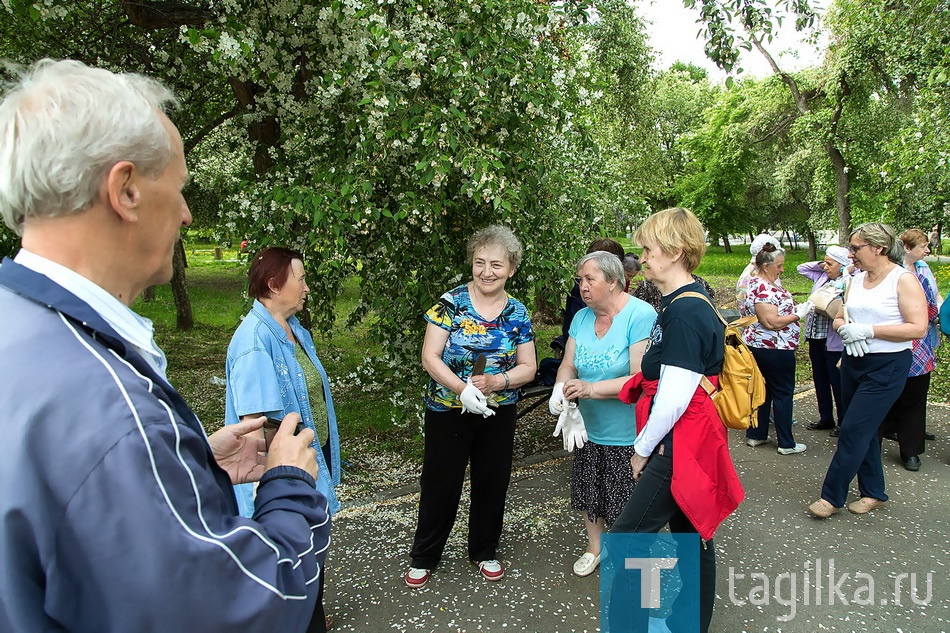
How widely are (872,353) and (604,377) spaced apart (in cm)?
204

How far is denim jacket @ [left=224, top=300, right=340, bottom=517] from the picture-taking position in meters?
2.50

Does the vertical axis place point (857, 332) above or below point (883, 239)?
below

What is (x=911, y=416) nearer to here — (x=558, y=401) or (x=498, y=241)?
(x=558, y=401)

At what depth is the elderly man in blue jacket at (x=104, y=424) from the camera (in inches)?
33.9

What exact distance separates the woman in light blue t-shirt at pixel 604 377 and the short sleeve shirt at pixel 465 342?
359mm

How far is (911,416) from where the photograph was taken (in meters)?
4.77

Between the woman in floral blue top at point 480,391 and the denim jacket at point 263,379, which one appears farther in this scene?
the woman in floral blue top at point 480,391

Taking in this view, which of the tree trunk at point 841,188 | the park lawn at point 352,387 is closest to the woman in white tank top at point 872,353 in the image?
the park lawn at point 352,387

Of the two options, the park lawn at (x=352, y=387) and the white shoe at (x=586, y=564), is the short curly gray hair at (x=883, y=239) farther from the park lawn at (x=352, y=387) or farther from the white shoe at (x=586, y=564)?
the white shoe at (x=586, y=564)

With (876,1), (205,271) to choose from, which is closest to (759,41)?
(876,1)

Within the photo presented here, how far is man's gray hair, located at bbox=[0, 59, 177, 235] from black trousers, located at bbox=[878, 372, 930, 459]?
5.36 metres

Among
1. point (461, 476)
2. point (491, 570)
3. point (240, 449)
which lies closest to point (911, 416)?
point (491, 570)

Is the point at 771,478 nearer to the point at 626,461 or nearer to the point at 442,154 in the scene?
the point at 626,461

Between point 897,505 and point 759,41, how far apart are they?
340 centimetres
